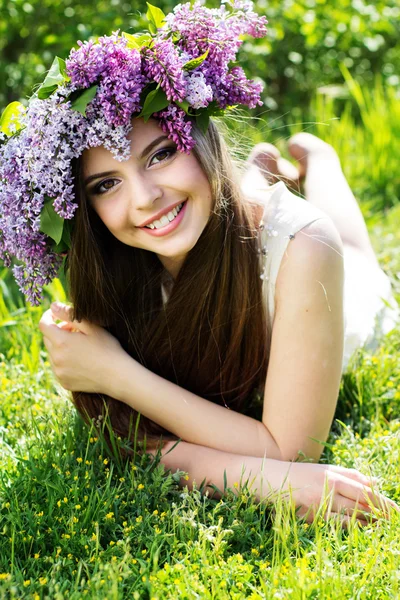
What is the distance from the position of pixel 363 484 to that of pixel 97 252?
1.20 m

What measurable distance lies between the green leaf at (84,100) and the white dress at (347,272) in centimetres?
85

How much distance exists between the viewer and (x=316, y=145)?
164 inches

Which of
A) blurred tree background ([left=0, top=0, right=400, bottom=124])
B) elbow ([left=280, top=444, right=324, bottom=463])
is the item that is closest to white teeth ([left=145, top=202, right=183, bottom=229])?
elbow ([left=280, top=444, right=324, bottom=463])

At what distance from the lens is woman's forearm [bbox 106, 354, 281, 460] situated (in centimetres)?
256

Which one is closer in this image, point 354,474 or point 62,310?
point 354,474

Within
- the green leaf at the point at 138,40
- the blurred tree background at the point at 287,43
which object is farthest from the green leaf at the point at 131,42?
the blurred tree background at the point at 287,43

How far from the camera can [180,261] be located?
2809 millimetres

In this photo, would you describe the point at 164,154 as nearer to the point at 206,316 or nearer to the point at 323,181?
the point at 206,316

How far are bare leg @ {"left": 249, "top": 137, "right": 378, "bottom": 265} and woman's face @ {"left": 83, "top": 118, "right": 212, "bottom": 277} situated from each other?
125cm

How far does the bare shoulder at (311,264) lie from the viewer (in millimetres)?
2490

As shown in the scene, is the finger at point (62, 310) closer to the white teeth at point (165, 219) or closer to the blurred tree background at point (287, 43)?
the white teeth at point (165, 219)

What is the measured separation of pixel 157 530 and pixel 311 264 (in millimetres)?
1024

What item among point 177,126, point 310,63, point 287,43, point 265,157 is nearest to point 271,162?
point 265,157

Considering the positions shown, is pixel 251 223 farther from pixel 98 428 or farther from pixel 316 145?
pixel 316 145
